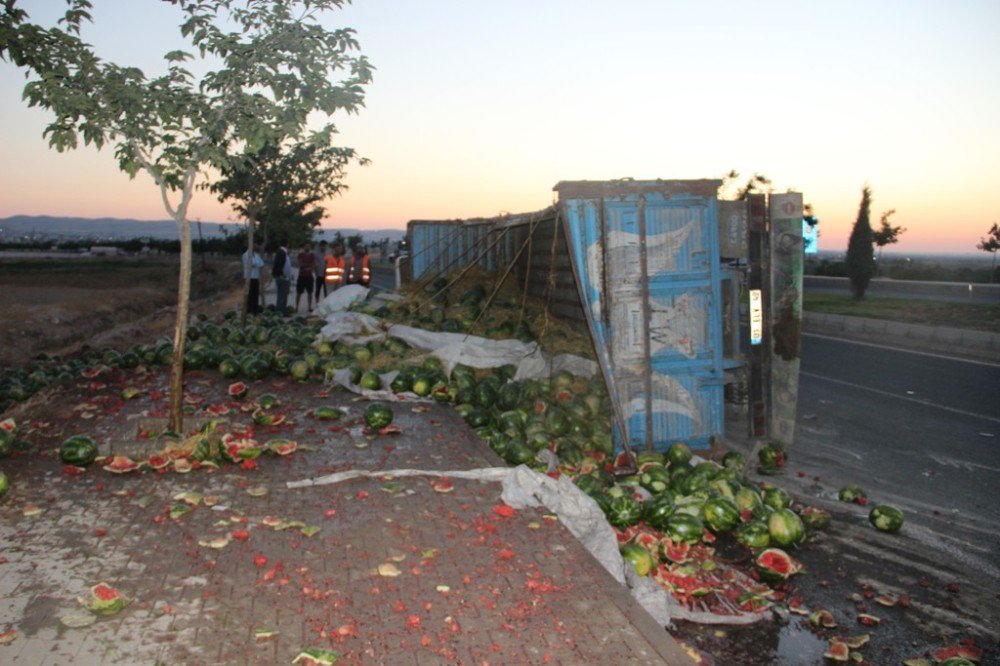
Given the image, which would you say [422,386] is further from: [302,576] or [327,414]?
[302,576]

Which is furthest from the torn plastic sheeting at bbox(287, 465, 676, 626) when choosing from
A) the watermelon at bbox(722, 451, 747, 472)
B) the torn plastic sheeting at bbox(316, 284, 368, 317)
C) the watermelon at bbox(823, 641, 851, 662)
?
the torn plastic sheeting at bbox(316, 284, 368, 317)

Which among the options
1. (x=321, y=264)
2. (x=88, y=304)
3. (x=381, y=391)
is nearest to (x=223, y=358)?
(x=381, y=391)

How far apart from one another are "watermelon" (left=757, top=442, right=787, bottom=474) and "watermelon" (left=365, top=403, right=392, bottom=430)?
4564mm

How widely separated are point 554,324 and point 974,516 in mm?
5711

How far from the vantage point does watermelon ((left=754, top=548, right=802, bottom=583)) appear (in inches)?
259

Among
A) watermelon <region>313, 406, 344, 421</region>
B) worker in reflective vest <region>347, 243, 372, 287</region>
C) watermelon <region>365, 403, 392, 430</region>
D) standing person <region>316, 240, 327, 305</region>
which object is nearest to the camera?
watermelon <region>365, 403, 392, 430</region>

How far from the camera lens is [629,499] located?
7.47 metres

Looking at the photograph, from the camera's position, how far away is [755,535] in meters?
7.12

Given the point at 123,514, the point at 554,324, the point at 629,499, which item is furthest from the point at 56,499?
the point at 554,324

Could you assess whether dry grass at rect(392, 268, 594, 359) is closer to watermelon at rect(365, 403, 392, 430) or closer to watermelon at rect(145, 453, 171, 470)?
watermelon at rect(365, 403, 392, 430)

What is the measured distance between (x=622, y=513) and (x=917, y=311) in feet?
75.0

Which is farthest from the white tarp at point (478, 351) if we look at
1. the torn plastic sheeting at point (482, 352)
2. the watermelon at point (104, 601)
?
the watermelon at point (104, 601)

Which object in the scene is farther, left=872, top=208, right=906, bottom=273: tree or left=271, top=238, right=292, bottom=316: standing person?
left=872, top=208, right=906, bottom=273: tree

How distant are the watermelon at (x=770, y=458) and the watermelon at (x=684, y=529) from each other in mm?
3058
